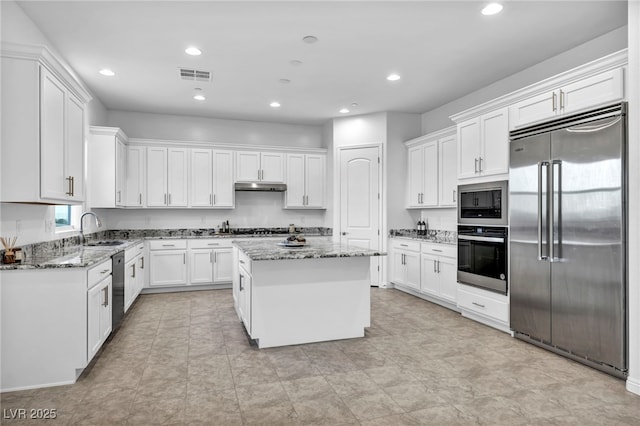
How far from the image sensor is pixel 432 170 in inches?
226

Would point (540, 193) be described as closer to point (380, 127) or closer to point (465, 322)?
point (465, 322)

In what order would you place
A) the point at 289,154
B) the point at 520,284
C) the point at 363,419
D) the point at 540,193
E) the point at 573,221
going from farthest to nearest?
the point at 289,154, the point at 520,284, the point at 540,193, the point at 573,221, the point at 363,419

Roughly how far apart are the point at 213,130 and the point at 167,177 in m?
1.24

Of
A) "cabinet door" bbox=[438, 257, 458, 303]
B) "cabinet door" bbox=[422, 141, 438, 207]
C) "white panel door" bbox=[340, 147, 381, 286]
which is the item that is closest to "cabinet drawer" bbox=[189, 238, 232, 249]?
"white panel door" bbox=[340, 147, 381, 286]

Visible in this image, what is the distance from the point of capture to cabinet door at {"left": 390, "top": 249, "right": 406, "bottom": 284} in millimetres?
5996

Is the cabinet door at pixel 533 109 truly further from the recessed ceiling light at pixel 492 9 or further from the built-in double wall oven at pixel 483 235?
the recessed ceiling light at pixel 492 9

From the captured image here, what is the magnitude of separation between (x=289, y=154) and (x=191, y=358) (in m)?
4.32

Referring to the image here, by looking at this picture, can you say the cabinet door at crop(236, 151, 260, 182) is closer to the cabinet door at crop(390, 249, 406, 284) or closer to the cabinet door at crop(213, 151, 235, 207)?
the cabinet door at crop(213, 151, 235, 207)

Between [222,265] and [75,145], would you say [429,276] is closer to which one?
[222,265]

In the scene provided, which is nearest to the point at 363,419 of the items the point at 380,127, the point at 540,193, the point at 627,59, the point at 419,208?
the point at 540,193

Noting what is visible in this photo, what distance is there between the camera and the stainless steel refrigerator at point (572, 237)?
286cm

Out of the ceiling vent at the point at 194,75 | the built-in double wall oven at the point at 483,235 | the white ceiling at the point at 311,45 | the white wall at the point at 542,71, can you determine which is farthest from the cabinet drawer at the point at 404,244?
the ceiling vent at the point at 194,75

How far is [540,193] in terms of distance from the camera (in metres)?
3.45

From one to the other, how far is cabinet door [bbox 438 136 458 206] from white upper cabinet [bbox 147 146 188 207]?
4.11 m
